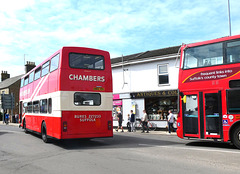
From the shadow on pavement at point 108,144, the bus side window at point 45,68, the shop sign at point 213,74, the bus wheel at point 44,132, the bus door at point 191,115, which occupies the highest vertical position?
the bus side window at point 45,68

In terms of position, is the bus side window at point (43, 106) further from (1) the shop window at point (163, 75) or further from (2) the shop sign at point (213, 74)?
(1) the shop window at point (163, 75)

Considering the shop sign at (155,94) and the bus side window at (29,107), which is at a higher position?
the shop sign at (155,94)

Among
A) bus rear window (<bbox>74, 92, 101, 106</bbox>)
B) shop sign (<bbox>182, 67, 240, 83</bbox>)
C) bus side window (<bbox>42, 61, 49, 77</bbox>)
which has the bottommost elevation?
bus rear window (<bbox>74, 92, 101, 106</bbox>)

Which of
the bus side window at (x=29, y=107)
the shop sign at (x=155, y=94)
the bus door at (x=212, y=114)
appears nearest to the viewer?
the bus door at (x=212, y=114)

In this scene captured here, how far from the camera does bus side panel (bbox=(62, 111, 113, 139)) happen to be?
10062 mm

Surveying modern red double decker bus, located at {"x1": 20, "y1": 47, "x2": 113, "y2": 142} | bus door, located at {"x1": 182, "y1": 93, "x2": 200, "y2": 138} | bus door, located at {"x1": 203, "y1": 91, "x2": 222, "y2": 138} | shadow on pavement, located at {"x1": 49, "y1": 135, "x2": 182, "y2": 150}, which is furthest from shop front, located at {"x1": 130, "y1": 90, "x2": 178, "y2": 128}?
modern red double decker bus, located at {"x1": 20, "y1": 47, "x2": 113, "y2": 142}

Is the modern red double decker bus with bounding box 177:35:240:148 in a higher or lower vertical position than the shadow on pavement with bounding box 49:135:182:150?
higher

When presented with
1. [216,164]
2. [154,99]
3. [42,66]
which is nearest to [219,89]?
[216,164]

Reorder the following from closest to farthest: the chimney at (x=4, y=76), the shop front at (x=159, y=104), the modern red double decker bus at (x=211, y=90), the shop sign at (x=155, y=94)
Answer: the modern red double decker bus at (x=211, y=90) < the shop sign at (x=155, y=94) < the shop front at (x=159, y=104) < the chimney at (x=4, y=76)

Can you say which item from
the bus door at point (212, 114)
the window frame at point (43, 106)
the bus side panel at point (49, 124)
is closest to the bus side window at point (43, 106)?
the window frame at point (43, 106)

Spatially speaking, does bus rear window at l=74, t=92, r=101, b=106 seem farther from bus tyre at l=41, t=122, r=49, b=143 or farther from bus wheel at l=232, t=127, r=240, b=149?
bus wheel at l=232, t=127, r=240, b=149

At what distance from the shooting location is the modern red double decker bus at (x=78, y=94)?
1005 cm

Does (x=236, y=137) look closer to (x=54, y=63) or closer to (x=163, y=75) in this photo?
(x=54, y=63)

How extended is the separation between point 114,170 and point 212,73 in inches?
229
